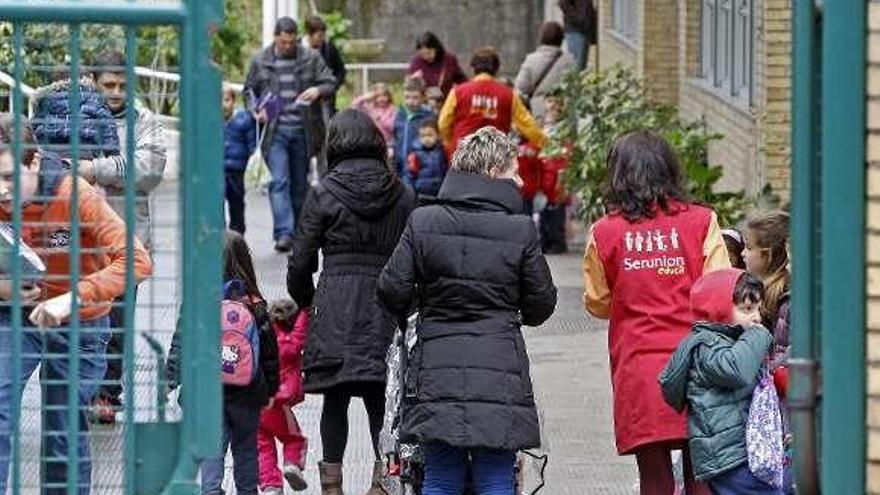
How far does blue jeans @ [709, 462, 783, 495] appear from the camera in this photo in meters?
7.36

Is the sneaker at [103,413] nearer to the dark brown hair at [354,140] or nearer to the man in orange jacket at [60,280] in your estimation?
the man in orange jacket at [60,280]

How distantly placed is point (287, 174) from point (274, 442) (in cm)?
835

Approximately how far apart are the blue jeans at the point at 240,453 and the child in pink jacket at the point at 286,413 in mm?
556

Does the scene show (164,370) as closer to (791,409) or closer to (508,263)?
(791,409)

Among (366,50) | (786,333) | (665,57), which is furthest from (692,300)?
(366,50)

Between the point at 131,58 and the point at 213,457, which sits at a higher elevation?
the point at 131,58

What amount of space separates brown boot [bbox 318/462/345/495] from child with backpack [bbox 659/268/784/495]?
2.40m

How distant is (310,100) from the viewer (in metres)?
17.7

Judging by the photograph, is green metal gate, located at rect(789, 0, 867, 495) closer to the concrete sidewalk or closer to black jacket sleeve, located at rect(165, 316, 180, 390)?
black jacket sleeve, located at rect(165, 316, 180, 390)

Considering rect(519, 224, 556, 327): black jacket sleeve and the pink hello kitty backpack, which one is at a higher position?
rect(519, 224, 556, 327): black jacket sleeve

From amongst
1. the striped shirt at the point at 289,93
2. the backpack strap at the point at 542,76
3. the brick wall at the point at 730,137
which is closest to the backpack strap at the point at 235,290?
the brick wall at the point at 730,137

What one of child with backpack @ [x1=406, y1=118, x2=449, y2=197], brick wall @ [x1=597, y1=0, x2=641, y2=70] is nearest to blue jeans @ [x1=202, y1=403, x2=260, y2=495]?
child with backpack @ [x1=406, y1=118, x2=449, y2=197]

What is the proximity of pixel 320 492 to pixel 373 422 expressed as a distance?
0.43 m

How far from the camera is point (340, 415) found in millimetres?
9500
